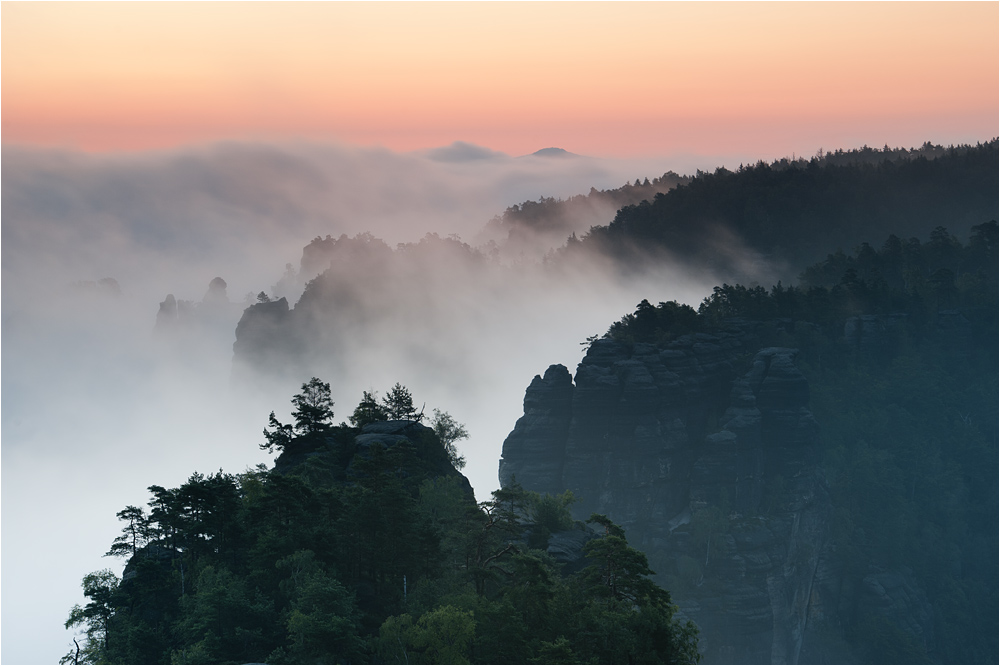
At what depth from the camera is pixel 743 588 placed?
13425 cm

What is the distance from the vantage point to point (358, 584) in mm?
61781

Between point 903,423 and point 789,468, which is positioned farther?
point 903,423

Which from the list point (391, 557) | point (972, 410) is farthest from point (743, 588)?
point (391, 557)

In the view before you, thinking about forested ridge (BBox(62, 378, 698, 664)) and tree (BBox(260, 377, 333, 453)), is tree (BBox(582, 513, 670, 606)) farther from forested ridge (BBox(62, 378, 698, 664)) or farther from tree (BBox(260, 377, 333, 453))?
tree (BBox(260, 377, 333, 453))

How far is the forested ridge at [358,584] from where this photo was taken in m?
51.7

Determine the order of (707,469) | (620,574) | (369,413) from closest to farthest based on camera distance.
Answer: (620,574), (369,413), (707,469)

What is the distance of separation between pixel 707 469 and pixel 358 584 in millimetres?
92783

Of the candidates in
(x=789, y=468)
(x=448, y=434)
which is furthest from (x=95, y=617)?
(x=789, y=468)

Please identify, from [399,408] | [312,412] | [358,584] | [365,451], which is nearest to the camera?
[358,584]

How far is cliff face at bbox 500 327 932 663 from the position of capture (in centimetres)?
13962

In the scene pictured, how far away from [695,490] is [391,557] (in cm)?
9148

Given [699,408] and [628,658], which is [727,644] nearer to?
[699,408]

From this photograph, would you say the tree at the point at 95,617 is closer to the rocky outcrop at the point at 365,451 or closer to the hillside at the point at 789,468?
the rocky outcrop at the point at 365,451

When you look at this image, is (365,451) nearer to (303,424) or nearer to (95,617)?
(303,424)
